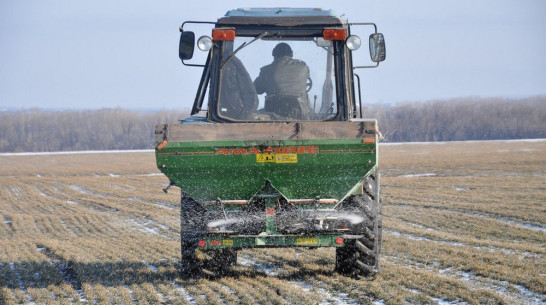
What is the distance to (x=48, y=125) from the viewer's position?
472 feet

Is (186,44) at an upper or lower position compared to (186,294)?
upper

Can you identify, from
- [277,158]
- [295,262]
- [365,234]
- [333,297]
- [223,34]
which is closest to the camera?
[333,297]

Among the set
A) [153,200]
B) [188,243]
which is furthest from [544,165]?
[188,243]

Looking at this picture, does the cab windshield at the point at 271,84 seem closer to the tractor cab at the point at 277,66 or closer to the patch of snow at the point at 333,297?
the tractor cab at the point at 277,66

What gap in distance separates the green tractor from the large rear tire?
1cm

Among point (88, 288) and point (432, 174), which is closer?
point (88, 288)

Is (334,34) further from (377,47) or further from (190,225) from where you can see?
(190,225)

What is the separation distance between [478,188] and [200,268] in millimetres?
21030

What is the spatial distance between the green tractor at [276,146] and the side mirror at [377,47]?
1 centimetres

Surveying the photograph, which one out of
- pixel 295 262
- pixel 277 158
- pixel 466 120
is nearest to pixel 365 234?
pixel 277 158

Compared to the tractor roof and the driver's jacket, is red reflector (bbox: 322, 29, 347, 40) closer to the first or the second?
the tractor roof

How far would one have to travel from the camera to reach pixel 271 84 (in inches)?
354

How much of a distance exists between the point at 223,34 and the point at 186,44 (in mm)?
468

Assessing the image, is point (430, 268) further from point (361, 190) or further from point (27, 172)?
point (27, 172)
